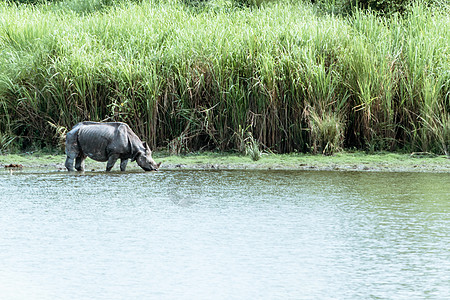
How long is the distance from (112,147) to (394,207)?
4.09 m

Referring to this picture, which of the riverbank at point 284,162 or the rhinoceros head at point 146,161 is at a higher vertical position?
the rhinoceros head at point 146,161

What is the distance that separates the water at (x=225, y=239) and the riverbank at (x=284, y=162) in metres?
1.45

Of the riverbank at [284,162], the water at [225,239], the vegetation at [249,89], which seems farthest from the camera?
the vegetation at [249,89]

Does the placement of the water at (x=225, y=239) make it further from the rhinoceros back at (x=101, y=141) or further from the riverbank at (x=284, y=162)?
the riverbank at (x=284, y=162)

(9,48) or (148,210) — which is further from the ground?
(9,48)

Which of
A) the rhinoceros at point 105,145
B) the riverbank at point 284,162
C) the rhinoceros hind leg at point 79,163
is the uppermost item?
the rhinoceros at point 105,145

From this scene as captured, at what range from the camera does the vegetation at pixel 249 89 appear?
35.0 feet

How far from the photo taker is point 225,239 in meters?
5.13

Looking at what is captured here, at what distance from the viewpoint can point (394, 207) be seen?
6.44 meters

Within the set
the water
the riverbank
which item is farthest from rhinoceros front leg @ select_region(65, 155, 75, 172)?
the water

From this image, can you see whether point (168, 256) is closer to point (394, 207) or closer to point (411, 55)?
Result: point (394, 207)

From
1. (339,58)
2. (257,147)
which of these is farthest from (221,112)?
(339,58)

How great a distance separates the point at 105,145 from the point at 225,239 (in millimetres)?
4476

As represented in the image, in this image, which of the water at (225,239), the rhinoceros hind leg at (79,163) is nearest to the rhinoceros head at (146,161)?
the rhinoceros hind leg at (79,163)
